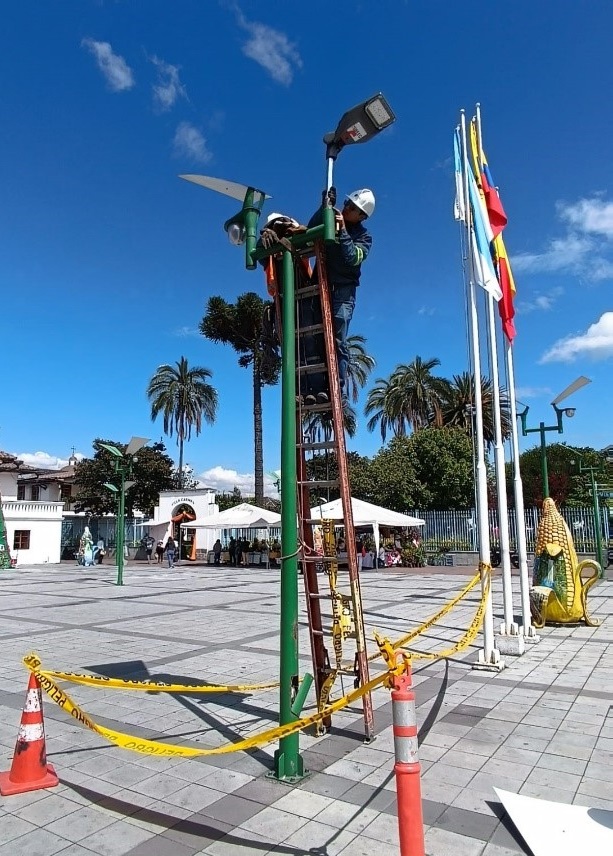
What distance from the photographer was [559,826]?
11.9 feet

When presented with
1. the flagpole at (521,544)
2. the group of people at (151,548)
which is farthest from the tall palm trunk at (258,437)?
the flagpole at (521,544)

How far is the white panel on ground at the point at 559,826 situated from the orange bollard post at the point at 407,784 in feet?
3.40

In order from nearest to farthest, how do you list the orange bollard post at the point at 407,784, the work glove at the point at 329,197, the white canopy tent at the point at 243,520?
the orange bollard post at the point at 407,784
the work glove at the point at 329,197
the white canopy tent at the point at 243,520

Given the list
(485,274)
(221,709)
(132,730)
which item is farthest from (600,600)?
(132,730)

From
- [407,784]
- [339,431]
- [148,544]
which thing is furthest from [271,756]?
[148,544]

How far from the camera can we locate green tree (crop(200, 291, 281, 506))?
36.8 meters

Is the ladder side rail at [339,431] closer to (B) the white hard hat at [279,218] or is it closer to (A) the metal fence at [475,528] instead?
(B) the white hard hat at [279,218]

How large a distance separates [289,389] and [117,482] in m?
42.4

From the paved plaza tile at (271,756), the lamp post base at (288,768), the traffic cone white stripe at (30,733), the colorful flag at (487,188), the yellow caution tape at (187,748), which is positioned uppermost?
the colorful flag at (487,188)

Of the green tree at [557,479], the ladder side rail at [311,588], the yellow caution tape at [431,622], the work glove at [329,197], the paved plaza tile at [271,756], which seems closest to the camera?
the paved plaza tile at [271,756]

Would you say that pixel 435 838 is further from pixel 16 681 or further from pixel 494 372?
pixel 494 372

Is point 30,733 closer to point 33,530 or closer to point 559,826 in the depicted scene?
point 559,826

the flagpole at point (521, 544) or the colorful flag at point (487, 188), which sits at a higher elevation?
the colorful flag at point (487, 188)

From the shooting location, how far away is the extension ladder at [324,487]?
4.87m
